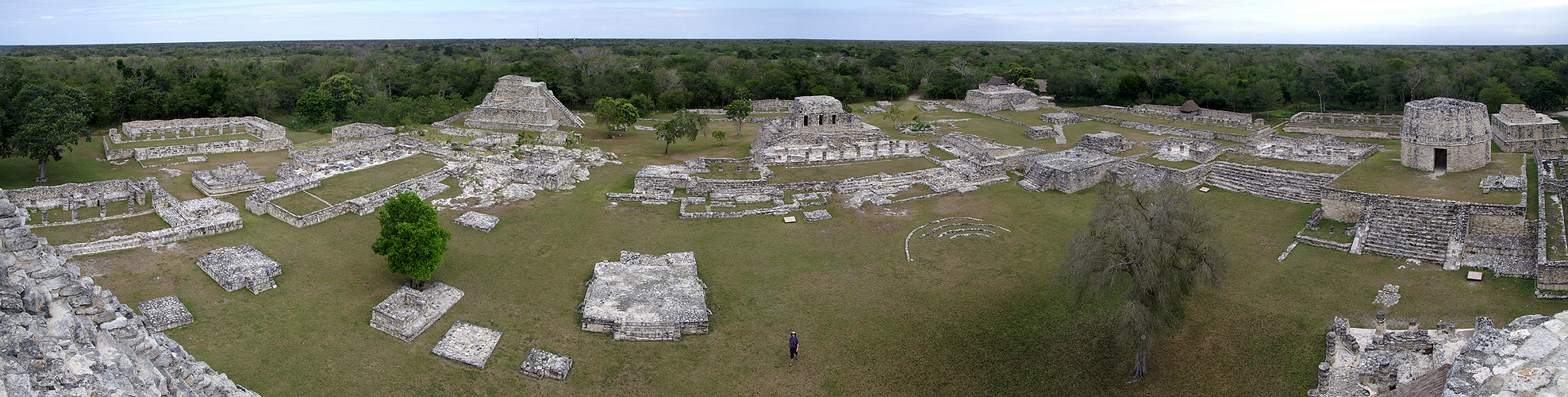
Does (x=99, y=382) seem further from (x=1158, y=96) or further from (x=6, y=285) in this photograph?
(x=1158, y=96)

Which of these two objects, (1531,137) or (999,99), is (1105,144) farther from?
(999,99)

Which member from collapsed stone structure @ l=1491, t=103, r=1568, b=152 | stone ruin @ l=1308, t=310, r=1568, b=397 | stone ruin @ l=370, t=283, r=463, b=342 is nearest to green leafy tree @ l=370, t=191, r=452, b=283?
stone ruin @ l=370, t=283, r=463, b=342

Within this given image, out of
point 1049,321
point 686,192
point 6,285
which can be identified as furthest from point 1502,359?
point 686,192

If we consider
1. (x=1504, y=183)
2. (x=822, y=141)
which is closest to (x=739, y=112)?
(x=822, y=141)

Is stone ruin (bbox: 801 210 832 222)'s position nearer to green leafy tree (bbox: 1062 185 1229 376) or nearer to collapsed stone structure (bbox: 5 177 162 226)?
green leafy tree (bbox: 1062 185 1229 376)

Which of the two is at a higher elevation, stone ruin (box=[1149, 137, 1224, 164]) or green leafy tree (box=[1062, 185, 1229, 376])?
stone ruin (box=[1149, 137, 1224, 164])

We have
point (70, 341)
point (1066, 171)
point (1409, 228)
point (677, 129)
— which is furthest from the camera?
point (677, 129)
